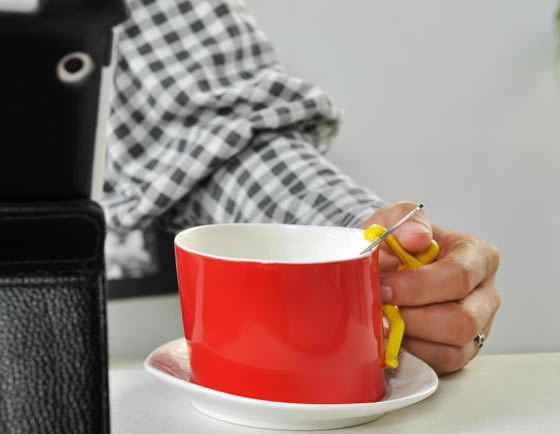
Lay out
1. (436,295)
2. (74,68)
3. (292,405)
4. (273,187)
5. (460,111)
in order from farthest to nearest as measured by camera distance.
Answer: (460,111) → (273,187) → (436,295) → (292,405) → (74,68)

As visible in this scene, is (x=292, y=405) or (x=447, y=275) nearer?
(x=292, y=405)

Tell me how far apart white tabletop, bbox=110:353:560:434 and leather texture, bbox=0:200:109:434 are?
0.50 ft

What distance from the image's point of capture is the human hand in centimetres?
45

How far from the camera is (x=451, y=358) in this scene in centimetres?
48

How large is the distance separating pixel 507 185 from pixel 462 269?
534mm

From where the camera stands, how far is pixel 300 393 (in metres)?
0.37

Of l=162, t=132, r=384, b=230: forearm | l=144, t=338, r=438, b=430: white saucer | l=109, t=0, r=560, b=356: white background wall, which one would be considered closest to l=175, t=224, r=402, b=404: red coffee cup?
l=144, t=338, r=438, b=430: white saucer

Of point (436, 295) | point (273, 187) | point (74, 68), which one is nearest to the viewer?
point (74, 68)

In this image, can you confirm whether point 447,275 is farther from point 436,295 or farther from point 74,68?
point 74,68

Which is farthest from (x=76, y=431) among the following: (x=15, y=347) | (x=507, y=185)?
(x=507, y=185)

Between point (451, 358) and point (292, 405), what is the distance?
0.16m

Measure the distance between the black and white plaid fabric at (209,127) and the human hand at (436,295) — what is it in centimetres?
15

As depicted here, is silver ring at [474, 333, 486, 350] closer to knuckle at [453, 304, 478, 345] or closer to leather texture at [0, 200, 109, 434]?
knuckle at [453, 304, 478, 345]

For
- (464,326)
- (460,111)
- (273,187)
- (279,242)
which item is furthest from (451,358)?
(460,111)
